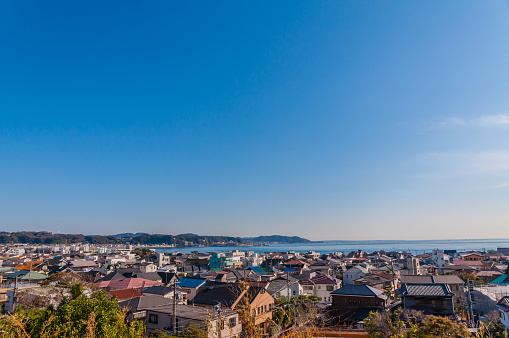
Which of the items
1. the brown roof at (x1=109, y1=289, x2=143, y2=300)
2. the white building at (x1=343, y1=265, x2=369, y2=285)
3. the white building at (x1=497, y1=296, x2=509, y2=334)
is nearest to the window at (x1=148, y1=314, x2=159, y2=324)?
the brown roof at (x1=109, y1=289, x2=143, y2=300)

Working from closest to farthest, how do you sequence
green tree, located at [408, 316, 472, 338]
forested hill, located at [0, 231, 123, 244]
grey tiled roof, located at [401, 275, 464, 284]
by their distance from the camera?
green tree, located at [408, 316, 472, 338] < grey tiled roof, located at [401, 275, 464, 284] < forested hill, located at [0, 231, 123, 244]

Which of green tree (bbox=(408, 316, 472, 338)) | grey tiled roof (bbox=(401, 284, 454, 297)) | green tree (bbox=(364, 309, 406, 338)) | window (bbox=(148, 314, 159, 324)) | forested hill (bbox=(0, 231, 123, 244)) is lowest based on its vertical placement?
forested hill (bbox=(0, 231, 123, 244))

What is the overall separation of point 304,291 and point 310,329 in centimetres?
3105

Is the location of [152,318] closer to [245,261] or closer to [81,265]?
[81,265]

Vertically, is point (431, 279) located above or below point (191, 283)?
above

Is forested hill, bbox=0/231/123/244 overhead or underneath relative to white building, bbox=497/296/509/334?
underneath

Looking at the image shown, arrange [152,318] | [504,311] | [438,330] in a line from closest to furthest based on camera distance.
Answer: [438,330] → [504,311] → [152,318]

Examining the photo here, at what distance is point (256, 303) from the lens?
2072 cm

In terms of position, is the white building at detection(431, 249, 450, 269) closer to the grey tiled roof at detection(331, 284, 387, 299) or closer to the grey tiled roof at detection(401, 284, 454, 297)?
the grey tiled roof at detection(401, 284, 454, 297)

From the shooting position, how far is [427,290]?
21.1m

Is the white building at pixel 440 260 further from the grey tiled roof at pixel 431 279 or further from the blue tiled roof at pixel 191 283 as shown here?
the blue tiled roof at pixel 191 283

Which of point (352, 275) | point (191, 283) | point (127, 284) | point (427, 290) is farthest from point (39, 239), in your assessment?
point (427, 290)

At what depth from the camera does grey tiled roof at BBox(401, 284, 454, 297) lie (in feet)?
67.6

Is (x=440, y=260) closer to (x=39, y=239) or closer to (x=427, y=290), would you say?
(x=427, y=290)
